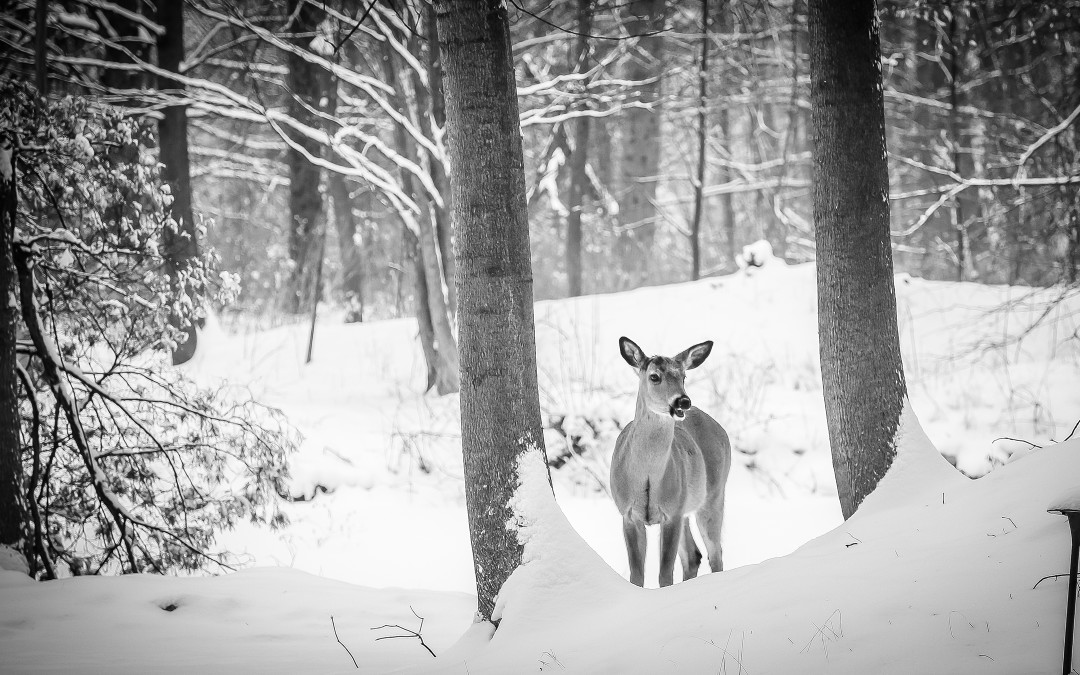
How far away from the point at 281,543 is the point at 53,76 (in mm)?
6313

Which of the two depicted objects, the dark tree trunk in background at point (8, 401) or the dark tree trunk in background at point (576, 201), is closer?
the dark tree trunk in background at point (8, 401)

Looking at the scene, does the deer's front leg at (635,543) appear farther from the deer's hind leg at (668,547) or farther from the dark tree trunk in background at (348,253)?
the dark tree trunk in background at (348,253)

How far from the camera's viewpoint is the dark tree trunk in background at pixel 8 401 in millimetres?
5258

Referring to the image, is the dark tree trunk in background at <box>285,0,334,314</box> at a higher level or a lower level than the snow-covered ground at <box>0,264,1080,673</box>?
higher

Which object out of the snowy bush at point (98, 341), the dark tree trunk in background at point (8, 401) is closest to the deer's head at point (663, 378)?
the snowy bush at point (98, 341)

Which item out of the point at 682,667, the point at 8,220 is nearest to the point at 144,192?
the point at 8,220

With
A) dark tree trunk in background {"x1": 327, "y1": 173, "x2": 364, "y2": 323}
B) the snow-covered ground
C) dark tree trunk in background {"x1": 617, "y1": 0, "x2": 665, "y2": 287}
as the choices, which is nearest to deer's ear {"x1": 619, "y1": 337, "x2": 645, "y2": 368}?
the snow-covered ground

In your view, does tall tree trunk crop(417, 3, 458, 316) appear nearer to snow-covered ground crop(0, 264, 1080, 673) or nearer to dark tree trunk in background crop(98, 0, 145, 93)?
snow-covered ground crop(0, 264, 1080, 673)

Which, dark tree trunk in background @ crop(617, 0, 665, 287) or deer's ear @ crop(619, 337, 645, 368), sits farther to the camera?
dark tree trunk in background @ crop(617, 0, 665, 287)

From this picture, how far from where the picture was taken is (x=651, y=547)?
22.8 ft

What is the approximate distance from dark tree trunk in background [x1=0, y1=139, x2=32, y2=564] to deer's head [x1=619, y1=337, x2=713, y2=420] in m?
4.33

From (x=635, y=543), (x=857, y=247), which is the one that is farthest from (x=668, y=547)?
(x=857, y=247)

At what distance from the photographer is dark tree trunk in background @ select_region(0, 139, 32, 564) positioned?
526 cm

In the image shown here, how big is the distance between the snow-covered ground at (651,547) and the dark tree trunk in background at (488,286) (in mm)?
380
